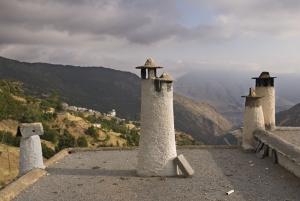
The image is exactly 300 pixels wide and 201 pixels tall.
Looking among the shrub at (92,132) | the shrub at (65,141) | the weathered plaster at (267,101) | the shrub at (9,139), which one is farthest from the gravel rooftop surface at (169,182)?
the shrub at (92,132)

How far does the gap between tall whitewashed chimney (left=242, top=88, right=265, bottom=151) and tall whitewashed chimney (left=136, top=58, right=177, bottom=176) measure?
490cm

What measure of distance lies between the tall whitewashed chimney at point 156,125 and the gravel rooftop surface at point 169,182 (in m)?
0.42

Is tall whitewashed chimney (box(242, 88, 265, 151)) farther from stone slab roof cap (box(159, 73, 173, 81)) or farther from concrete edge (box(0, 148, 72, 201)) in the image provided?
concrete edge (box(0, 148, 72, 201))

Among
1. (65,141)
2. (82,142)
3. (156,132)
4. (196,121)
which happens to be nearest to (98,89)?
(196,121)

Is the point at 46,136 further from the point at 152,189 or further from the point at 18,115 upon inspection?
the point at 152,189

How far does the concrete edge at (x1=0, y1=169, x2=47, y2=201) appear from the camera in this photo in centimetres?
1070

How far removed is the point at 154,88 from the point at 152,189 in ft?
9.62

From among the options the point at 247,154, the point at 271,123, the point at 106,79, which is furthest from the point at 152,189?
the point at 106,79

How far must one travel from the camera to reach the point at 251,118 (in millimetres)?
16938

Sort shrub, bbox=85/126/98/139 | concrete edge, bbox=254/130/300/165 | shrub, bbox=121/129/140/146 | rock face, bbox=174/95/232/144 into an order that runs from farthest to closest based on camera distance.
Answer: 1. rock face, bbox=174/95/232/144
2. shrub, bbox=85/126/98/139
3. shrub, bbox=121/129/140/146
4. concrete edge, bbox=254/130/300/165

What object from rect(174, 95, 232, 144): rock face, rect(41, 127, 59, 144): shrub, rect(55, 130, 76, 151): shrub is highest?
rect(41, 127, 59, 144): shrub

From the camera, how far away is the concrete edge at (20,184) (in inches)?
421

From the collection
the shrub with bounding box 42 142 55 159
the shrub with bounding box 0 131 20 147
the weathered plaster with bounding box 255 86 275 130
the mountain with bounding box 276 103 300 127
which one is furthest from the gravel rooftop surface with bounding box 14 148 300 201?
the mountain with bounding box 276 103 300 127

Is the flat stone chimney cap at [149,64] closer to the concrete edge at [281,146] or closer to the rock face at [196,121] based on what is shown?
the concrete edge at [281,146]
